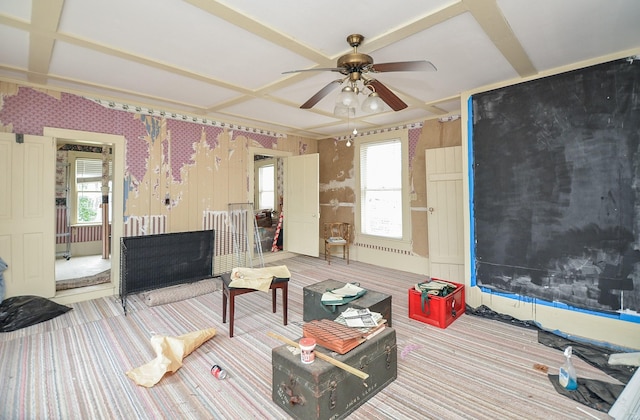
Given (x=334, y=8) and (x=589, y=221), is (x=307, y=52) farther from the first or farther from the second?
(x=589, y=221)

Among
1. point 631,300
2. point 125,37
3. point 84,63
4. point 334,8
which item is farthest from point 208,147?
point 631,300

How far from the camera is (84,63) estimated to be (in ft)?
9.62

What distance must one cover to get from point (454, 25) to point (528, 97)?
150 cm

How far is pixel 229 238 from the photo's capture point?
208 inches

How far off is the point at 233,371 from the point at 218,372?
0.13 m

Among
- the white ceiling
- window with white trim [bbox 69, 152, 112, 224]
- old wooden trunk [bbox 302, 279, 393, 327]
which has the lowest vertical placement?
old wooden trunk [bbox 302, 279, 393, 327]

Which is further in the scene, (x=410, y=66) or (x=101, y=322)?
(x=101, y=322)

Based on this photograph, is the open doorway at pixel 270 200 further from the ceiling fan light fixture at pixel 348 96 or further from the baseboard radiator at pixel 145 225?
the ceiling fan light fixture at pixel 348 96

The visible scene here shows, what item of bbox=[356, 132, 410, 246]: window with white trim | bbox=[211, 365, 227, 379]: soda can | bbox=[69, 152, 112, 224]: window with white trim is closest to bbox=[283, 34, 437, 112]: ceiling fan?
bbox=[211, 365, 227, 379]: soda can

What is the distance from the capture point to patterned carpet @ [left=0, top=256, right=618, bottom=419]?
1.94 m

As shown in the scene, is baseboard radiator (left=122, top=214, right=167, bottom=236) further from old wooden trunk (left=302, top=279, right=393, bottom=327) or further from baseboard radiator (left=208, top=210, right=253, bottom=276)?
old wooden trunk (left=302, top=279, right=393, bottom=327)

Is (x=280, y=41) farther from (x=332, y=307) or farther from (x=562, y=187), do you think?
(x=562, y=187)

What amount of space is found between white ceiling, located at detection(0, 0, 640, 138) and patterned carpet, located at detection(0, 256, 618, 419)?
2599mm

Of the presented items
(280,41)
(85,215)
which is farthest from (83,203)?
(280,41)
